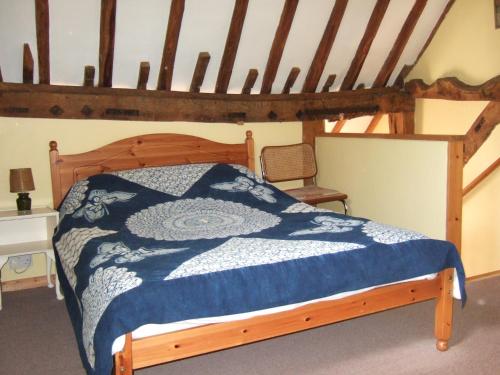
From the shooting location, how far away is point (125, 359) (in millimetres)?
1879

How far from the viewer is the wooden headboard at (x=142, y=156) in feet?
12.2

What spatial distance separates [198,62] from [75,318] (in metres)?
2.17

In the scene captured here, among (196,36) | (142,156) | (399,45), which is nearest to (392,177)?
(399,45)

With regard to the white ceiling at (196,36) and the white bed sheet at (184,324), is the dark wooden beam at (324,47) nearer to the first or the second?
the white ceiling at (196,36)

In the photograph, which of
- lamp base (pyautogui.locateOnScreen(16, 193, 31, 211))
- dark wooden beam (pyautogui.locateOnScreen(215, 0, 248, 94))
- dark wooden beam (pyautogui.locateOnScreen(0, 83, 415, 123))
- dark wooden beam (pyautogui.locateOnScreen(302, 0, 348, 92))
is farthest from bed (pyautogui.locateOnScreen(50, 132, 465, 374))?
dark wooden beam (pyautogui.locateOnScreen(302, 0, 348, 92))

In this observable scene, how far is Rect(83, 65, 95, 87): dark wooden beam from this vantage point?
3656mm

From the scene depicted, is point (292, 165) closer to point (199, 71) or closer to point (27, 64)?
point (199, 71)

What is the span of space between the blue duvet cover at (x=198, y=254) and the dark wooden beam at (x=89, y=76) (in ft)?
2.33

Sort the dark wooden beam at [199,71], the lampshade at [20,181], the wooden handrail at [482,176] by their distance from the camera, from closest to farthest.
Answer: the lampshade at [20,181], the dark wooden beam at [199,71], the wooden handrail at [482,176]

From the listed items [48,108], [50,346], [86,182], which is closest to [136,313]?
[50,346]

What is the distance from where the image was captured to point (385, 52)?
181 inches

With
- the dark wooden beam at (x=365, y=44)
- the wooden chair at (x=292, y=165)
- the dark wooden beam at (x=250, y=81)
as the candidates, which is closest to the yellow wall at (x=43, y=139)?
the dark wooden beam at (x=250, y=81)

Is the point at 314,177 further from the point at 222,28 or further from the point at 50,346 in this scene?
the point at 50,346

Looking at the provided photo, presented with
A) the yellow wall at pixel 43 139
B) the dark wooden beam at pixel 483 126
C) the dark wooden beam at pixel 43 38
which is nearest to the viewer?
the dark wooden beam at pixel 43 38
